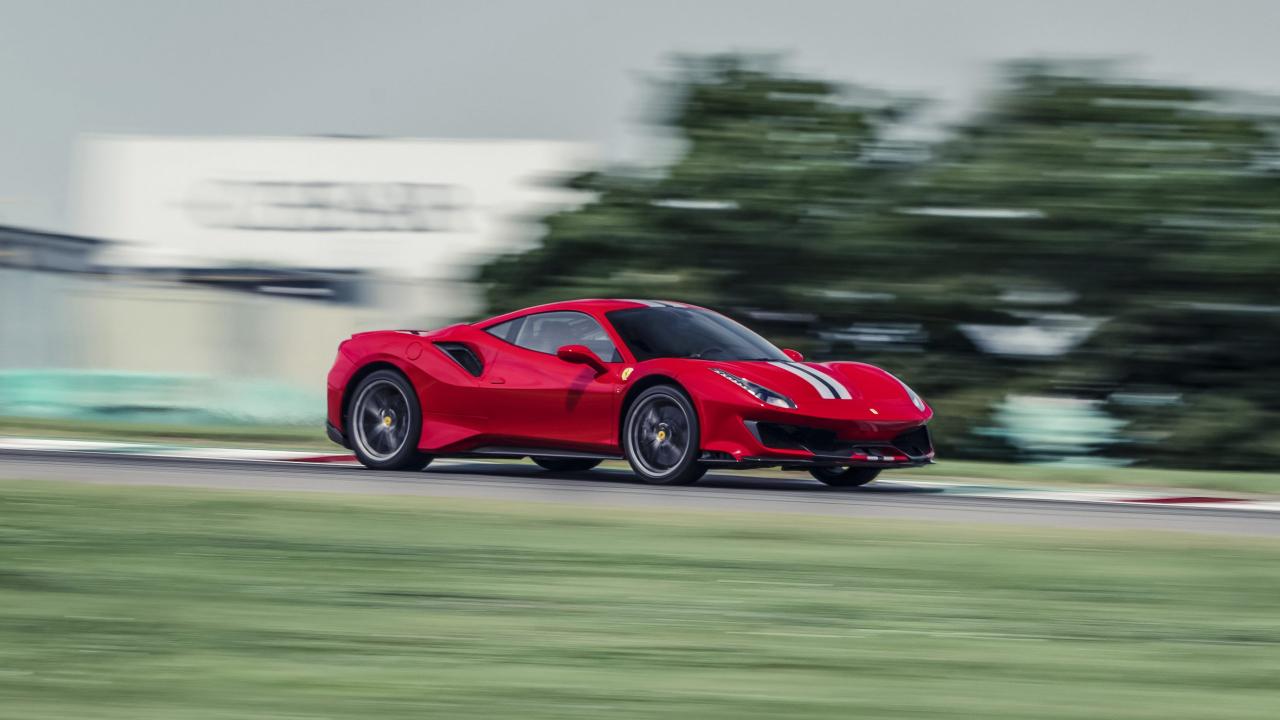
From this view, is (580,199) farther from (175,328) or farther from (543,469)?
(543,469)

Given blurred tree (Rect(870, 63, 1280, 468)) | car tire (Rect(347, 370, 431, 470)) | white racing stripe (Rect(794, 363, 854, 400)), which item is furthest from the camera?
blurred tree (Rect(870, 63, 1280, 468))

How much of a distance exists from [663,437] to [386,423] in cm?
213

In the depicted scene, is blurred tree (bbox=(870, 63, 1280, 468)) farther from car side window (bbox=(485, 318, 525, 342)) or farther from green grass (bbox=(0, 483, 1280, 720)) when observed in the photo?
green grass (bbox=(0, 483, 1280, 720))

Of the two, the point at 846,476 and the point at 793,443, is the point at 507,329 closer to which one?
the point at 793,443

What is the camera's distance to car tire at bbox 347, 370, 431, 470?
10789mm

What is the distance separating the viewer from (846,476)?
1070 cm

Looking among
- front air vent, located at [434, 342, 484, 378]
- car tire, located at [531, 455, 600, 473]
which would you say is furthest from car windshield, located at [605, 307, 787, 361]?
car tire, located at [531, 455, 600, 473]

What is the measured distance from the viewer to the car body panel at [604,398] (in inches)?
372

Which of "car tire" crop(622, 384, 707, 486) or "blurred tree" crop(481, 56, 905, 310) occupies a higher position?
"blurred tree" crop(481, 56, 905, 310)

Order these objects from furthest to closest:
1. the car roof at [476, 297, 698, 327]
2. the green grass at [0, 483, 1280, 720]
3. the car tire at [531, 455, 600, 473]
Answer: the car tire at [531, 455, 600, 473], the car roof at [476, 297, 698, 327], the green grass at [0, 483, 1280, 720]

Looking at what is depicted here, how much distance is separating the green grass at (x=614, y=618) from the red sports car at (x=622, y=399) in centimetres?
156

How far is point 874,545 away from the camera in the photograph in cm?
713

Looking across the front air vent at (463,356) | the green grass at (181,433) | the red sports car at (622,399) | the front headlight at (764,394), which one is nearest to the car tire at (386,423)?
the red sports car at (622,399)

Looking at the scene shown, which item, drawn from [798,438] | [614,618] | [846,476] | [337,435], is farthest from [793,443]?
[614,618]
